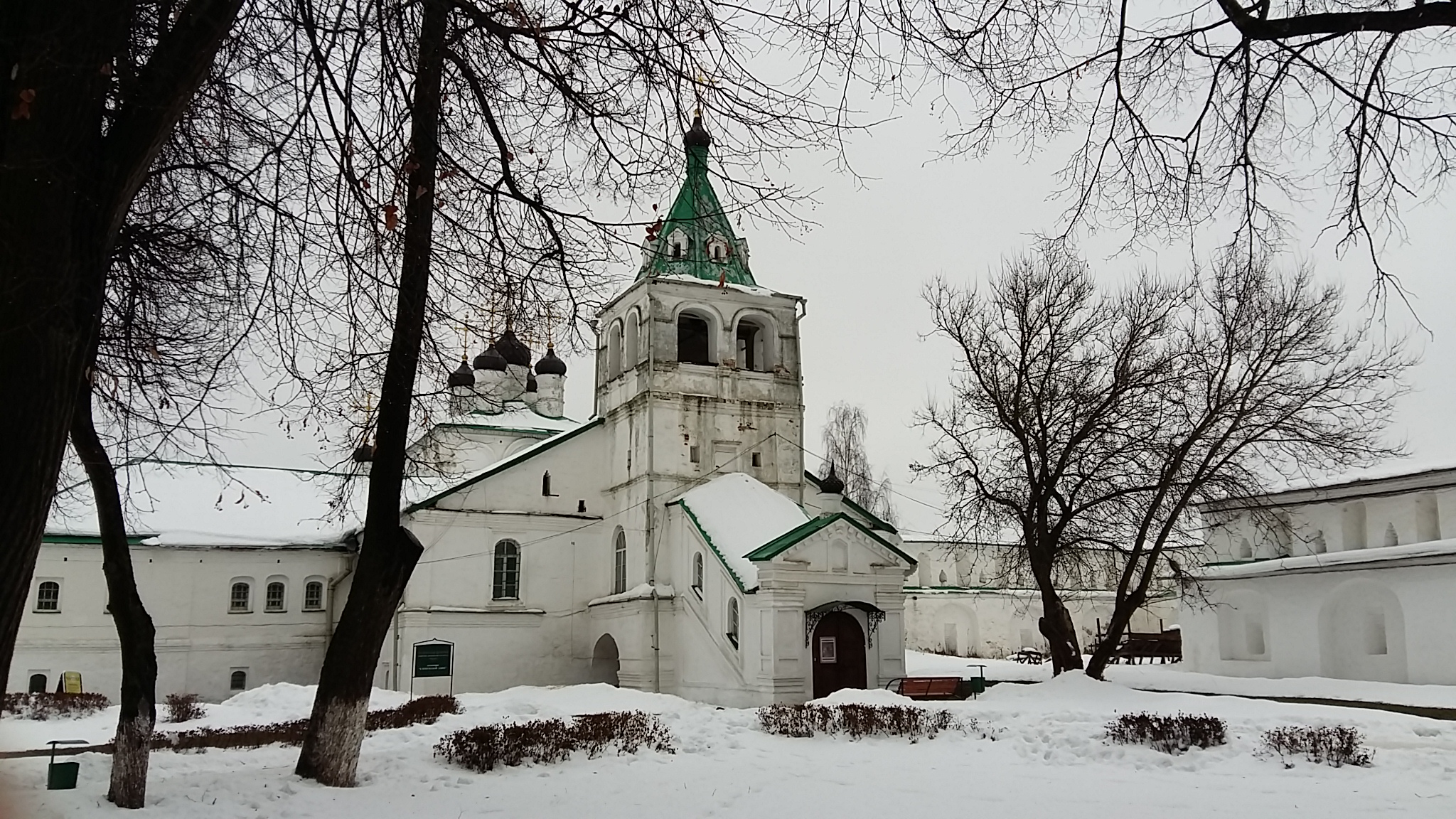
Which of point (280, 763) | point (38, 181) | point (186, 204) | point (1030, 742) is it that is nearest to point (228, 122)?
point (186, 204)

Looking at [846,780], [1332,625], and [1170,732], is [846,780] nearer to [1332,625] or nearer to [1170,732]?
[1170,732]

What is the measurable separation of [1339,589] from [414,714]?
23.2 meters

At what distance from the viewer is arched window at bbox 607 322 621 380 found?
1270 inches

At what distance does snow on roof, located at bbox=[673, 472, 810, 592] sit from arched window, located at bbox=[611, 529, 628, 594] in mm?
2736

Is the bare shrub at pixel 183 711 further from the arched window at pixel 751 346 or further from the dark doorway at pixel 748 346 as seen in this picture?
the dark doorway at pixel 748 346

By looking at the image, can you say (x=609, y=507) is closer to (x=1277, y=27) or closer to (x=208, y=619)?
(x=208, y=619)

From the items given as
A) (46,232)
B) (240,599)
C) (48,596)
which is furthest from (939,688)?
(48,596)

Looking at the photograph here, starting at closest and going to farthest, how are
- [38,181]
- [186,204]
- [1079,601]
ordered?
[38,181], [186,204], [1079,601]

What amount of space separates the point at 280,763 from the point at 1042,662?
110 feet

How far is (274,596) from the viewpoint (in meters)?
34.1

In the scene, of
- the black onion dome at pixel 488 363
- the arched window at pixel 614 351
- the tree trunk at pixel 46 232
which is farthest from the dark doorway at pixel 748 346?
the tree trunk at pixel 46 232

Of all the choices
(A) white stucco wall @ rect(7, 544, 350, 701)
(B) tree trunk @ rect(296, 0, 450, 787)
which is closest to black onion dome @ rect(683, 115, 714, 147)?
(B) tree trunk @ rect(296, 0, 450, 787)

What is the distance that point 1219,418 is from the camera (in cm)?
2294

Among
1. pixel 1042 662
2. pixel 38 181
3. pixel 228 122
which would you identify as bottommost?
pixel 1042 662
